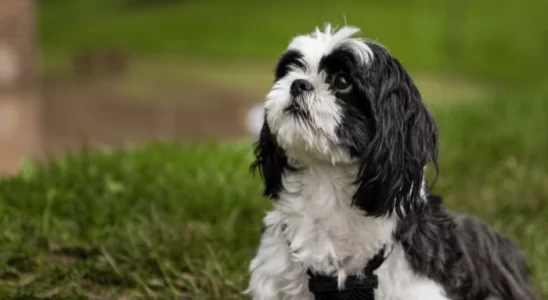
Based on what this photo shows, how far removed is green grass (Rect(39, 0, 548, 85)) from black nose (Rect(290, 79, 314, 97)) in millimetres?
13400

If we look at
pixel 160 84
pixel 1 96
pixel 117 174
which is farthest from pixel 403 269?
pixel 160 84

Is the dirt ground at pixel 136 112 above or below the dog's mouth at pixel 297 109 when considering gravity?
below

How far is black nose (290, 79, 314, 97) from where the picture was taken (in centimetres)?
304

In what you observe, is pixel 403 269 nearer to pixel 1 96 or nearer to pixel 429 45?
pixel 1 96

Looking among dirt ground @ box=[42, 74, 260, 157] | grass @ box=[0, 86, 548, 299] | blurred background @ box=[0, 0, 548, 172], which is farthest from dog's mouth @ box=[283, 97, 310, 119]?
blurred background @ box=[0, 0, 548, 172]

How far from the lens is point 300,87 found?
120 inches

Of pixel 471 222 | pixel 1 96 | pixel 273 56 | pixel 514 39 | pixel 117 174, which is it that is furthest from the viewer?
pixel 514 39

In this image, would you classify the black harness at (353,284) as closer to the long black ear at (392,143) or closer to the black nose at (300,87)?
the long black ear at (392,143)

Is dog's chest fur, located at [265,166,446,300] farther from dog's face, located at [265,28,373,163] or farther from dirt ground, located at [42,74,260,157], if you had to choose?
dirt ground, located at [42,74,260,157]

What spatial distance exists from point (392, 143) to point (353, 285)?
0.61m

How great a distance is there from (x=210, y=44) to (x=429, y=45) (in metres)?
4.59

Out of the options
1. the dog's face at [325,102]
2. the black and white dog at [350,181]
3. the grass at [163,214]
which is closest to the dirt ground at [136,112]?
the grass at [163,214]

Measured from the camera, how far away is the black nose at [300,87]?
3.04 metres

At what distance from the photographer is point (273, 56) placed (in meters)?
16.4
